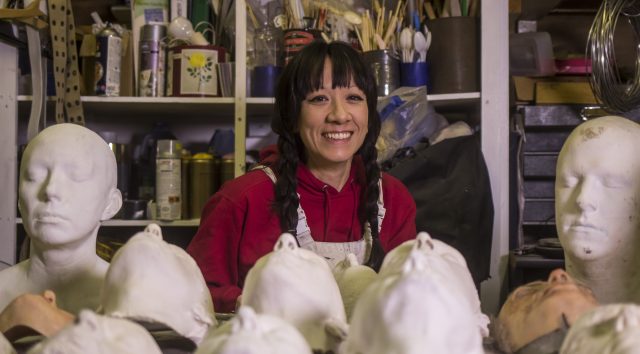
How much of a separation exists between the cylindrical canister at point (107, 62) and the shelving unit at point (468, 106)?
3cm

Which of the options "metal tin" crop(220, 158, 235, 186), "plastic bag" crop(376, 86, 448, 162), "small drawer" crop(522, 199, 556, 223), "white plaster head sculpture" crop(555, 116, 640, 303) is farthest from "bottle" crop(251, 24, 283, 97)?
"white plaster head sculpture" crop(555, 116, 640, 303)

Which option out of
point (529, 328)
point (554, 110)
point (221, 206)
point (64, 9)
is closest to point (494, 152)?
point (554, 110)

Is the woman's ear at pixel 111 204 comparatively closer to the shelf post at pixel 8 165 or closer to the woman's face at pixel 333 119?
the woman's face at pixel 333 119

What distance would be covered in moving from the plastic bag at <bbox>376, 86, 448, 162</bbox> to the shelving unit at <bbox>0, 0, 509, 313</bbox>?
0.19 feet

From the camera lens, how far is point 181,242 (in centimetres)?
272

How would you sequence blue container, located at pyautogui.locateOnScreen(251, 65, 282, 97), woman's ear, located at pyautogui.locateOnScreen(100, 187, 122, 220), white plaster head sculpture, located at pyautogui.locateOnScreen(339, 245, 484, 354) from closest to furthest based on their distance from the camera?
white plaster head sculpture, located at pyautogui.locateOnScreen(339, 245, 484, 354), woman's ear, located at pyautogui.locateOnScreen(100, 187, 122, 220), blue container, located at pyautogui.locateOnScreen(251, 65, 282, 97)

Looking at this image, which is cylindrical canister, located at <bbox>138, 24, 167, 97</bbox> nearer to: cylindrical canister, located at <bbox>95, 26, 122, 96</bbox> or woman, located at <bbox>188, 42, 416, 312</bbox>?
cylindrical canister, located at <bbox>95, 26, 122, 96</bbox>

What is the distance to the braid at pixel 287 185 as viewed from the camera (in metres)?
1.61

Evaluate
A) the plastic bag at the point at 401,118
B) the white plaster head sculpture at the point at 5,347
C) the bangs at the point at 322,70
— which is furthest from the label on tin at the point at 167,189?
the white plaster head sculpture at the point at 5,347

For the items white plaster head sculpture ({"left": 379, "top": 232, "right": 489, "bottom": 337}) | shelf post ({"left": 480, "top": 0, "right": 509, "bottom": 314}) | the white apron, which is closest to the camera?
white plaster head sculpture ({"left": 379, "top": 232, "right": 489, "bottom": 337})

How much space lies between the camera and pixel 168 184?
2.39 meters

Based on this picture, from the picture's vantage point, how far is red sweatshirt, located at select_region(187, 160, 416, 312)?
64.3 inches

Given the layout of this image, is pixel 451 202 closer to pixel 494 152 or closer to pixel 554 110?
pixel 494 152

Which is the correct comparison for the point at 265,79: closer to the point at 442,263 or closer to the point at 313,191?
the point at 313,191
